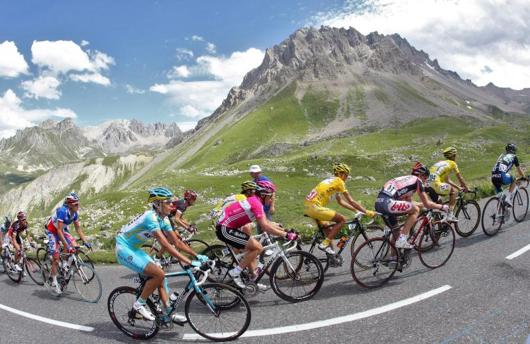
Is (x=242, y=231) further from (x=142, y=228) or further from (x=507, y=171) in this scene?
(x=507, y=171)

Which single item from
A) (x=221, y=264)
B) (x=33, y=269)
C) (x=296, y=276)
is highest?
(x=221, y=264)

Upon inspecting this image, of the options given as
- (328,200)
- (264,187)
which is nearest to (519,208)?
(328,200)

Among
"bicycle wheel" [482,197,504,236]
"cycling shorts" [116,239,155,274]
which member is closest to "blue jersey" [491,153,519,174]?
"bicycle wheel" [482,197,504,236]

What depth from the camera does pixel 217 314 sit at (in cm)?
837

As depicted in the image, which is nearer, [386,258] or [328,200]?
[386,258]

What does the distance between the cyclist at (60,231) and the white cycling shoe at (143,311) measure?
5.23 m

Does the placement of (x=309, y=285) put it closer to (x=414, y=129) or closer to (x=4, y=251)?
(x=4, y=251)

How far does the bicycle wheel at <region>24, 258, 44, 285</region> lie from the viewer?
1539cm

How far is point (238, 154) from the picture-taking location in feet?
503

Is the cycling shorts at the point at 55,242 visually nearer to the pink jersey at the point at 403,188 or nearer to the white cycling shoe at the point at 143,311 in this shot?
the white cycling shoe at the point at 143,311

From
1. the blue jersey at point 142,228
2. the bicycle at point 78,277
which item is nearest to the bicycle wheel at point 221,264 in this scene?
the blue jersey at point 142,228

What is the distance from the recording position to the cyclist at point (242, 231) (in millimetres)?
9570

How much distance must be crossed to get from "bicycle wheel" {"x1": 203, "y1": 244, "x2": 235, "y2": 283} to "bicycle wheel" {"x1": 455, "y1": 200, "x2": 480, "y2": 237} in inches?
324

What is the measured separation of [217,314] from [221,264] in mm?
2501
